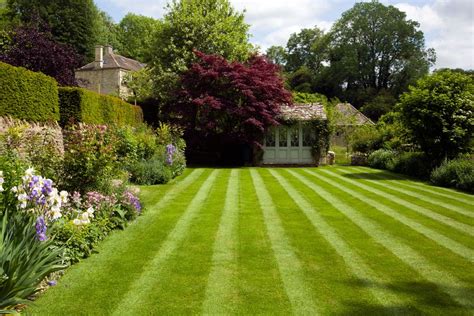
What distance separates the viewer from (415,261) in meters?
5.36

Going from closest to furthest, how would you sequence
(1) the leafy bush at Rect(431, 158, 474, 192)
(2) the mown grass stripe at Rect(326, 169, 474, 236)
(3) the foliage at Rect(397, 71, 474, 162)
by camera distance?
(2) the mown grass stripe at Rect(326, 169, 474, 236)
(1) the leafy bush at Rect(431, 158, 474, 192)
(3) the foliage at Rect(397, 71, 474, 162)

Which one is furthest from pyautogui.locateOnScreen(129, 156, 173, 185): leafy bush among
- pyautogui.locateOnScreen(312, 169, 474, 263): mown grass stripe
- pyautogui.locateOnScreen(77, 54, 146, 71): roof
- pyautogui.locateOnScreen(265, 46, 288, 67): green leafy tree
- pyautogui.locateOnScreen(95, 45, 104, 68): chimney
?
pyautogui.locateOnScreen(265, 46, 288, 67): green leafy tree

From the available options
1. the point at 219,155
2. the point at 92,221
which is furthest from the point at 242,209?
the point at 219,155

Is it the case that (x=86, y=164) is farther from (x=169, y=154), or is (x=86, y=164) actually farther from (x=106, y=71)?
(x=106, y=71)

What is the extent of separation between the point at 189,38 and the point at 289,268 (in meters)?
21.0

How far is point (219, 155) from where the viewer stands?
71.0 feet

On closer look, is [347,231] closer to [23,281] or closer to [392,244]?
[392,244]

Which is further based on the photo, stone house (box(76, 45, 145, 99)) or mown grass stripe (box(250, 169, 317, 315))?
stone house (box(76, 45, 145, 99))

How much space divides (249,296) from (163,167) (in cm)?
906

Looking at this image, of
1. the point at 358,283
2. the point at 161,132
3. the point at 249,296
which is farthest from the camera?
the point at 161,132

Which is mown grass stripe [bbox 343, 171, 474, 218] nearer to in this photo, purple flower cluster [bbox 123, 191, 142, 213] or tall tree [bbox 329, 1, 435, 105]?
purple flower cluster [bbox 123, 191, 142, 213]

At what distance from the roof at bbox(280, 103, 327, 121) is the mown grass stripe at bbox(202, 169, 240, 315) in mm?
13337

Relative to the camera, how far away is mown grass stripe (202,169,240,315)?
409 centimetres

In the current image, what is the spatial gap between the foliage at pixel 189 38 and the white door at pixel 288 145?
20.3 feet
